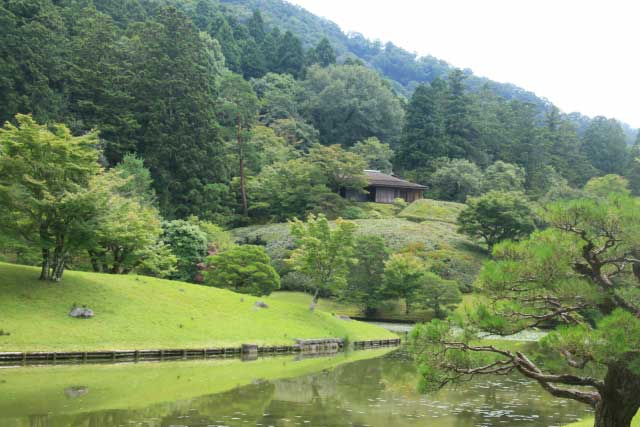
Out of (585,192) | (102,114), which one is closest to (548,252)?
(102,114)

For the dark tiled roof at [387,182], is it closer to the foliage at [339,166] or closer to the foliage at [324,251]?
the foliage at [339,166]

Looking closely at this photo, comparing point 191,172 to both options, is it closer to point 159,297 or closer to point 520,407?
point 159,297

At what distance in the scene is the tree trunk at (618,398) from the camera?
1002 cm

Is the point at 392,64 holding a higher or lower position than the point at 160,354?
higher

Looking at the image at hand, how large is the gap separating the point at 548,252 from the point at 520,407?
12.3m

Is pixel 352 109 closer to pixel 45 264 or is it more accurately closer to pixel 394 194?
pixel 394 194

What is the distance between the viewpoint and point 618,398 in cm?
1018

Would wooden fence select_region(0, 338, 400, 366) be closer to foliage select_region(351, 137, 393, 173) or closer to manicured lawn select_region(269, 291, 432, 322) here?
manicured lawn select_region(269, 291, 432, 322)

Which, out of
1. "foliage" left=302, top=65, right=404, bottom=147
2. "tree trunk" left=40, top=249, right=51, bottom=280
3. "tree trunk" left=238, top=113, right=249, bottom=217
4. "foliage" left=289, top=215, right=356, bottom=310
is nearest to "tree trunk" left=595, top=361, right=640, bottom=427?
"tree trunk" left=40, top=249, right=51, bottom=280

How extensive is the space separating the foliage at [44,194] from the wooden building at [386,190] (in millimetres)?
46426

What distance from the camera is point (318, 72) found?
317 feet

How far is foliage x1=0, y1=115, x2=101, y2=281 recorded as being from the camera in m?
25.9

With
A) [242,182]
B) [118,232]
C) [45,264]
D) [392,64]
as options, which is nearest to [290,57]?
[242,182]

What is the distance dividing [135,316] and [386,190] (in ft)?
161
